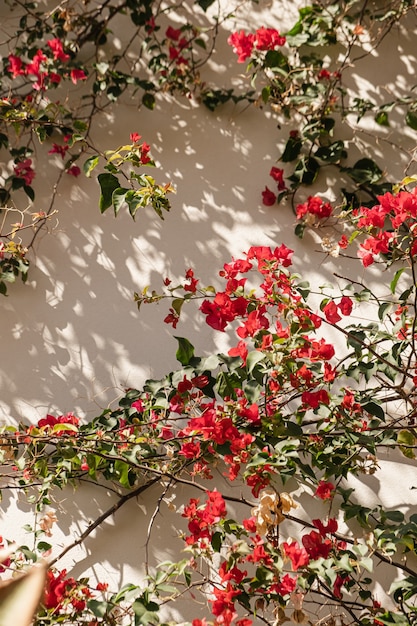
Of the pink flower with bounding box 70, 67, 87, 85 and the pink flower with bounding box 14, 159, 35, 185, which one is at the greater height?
the pink flower with bounding box 70, 67, 87, 85

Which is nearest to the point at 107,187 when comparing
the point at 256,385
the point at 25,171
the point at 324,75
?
the point at 256,385

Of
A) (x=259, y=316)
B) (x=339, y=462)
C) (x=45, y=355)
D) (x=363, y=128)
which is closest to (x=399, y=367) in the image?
(x=339, y=462)

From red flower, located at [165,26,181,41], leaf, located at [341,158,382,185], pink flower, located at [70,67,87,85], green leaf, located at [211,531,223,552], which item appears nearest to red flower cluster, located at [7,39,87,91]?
pink flower, located at [70,67,87,85]

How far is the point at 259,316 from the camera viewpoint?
1487 mm

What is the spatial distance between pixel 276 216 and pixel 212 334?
0.45 m

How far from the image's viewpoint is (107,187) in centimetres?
152

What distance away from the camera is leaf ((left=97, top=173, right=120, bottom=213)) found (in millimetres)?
1508

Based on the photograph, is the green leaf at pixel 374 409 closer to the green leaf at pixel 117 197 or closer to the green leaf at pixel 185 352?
the green leaf at pixel 185 352

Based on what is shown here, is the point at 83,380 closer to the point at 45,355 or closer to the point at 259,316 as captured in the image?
the point at 45,355

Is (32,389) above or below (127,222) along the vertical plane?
below

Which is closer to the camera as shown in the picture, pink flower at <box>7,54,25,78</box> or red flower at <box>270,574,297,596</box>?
red flower at <box>270,574,297,596</box>

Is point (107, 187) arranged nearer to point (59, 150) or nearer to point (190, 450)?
point (190, 450)

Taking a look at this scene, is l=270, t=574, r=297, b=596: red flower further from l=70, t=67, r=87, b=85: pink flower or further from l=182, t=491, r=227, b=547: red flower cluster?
l=70, t=67, r=87, b=85: pink flower

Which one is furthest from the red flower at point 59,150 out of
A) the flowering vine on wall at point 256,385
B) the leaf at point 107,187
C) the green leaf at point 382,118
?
the green leaf at point 382,118
